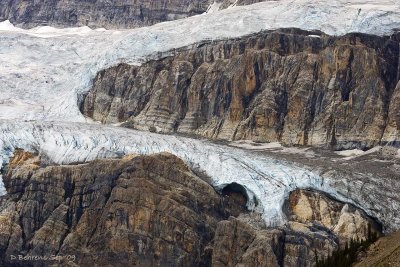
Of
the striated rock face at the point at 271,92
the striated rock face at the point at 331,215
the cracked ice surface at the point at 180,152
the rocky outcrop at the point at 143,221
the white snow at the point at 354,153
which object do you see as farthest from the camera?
the striated rock face at the point at 271,92

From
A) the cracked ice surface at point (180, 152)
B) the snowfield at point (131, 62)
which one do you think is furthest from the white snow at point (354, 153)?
the snowfield at point (131, 62)

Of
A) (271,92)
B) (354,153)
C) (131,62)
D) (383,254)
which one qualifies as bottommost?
(383,254)

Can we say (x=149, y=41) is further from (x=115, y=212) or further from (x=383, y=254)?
(x=383, y=254)

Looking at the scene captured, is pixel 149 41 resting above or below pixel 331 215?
above

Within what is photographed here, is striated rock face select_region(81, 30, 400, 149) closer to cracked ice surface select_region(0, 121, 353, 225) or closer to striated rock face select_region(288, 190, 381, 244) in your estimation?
cracked ice surface select_region(0, 121, 353, 225)

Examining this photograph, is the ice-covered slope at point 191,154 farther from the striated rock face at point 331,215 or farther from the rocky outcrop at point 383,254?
the rocky outcrop at point 383,254

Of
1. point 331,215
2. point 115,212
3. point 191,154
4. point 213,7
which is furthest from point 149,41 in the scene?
point 331,215
